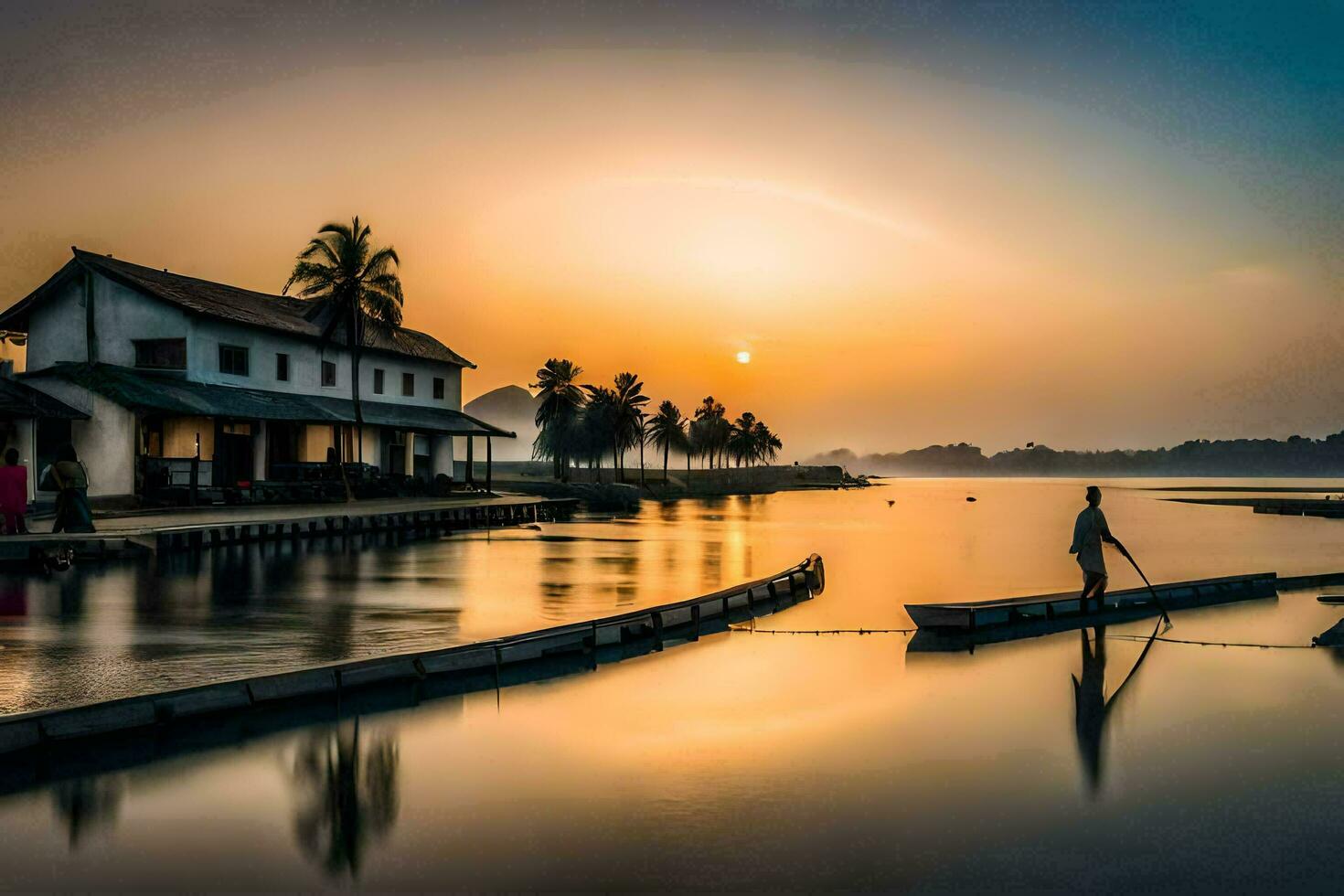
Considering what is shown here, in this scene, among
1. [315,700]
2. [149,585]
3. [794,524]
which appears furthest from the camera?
[794,524]

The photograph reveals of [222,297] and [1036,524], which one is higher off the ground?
[222,297]

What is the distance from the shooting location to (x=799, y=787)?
853 centimetres

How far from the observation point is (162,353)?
39.0 meters

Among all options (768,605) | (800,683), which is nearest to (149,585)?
(768,605)

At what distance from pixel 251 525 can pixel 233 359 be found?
13.3 metres

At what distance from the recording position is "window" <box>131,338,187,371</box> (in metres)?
38.7

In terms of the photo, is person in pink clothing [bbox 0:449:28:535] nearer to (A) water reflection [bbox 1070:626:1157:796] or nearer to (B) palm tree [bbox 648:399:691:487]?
(A) water reflection [bbox 1070:626:1157:796]

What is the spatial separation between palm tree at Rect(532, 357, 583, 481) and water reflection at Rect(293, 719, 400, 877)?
3038 inches

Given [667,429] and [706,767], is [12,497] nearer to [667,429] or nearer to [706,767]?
[706,767]

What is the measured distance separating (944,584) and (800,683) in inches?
633

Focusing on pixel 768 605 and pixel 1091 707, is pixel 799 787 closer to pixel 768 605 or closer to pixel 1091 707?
pixel 1091 707

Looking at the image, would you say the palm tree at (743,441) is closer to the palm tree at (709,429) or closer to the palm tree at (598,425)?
the palm tree at (709,429)

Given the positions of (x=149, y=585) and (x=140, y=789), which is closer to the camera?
(x=140, y=789)

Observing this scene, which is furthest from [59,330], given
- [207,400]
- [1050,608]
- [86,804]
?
[1050,608]
